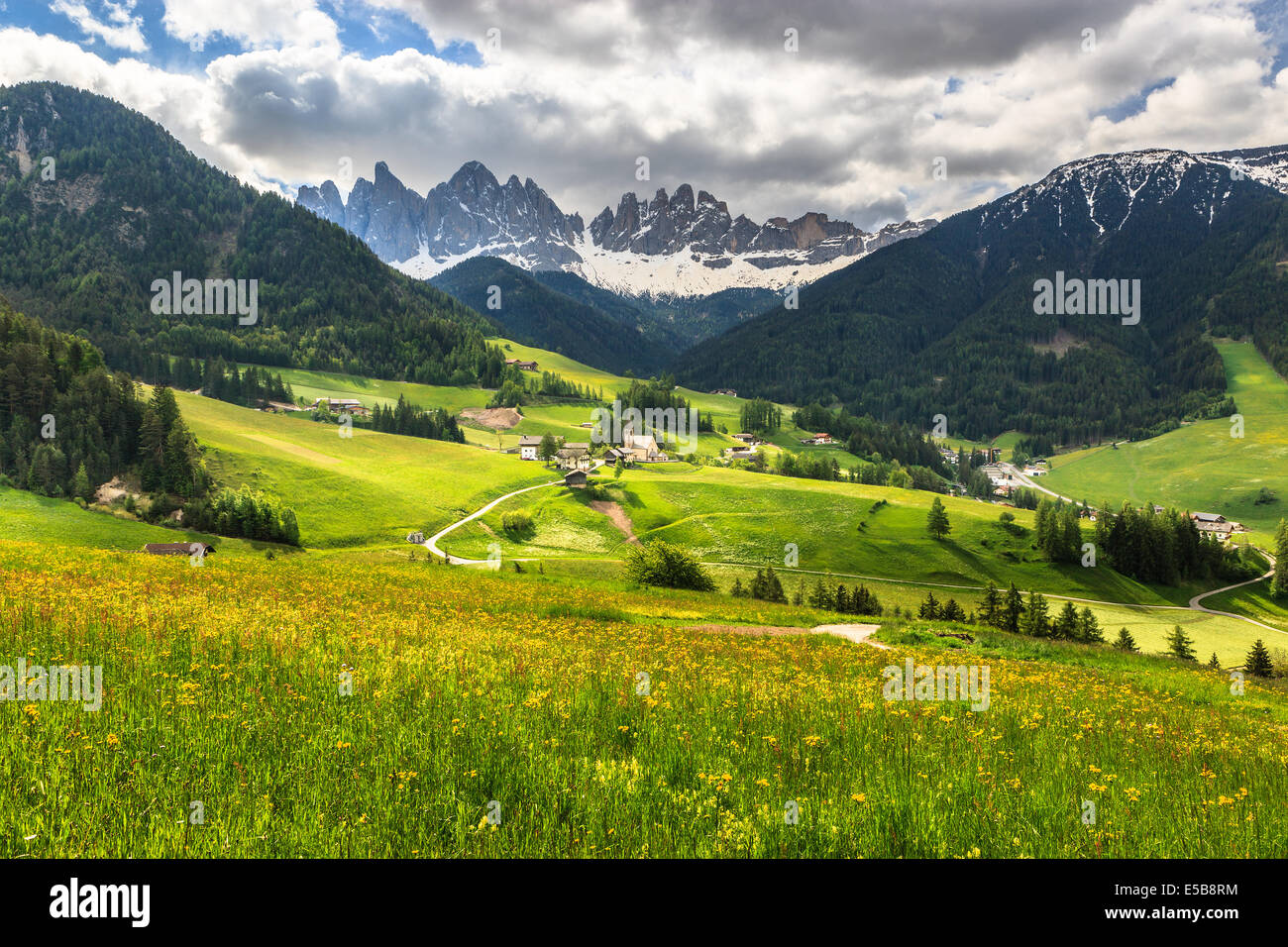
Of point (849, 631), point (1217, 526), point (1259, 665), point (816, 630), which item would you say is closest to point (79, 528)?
point (816, 630)

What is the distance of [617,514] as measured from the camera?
10888 cm

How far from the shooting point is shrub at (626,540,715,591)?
59781 millimetres

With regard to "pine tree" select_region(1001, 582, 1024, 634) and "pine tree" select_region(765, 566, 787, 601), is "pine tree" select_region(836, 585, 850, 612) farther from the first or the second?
"pine tree" select_region(1001, 582, 1024, 634)

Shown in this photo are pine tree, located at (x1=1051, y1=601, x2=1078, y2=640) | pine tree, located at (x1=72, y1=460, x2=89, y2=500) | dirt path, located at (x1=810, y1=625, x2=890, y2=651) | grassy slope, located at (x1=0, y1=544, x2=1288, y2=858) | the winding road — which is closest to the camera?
grassy slope, located at (x1=0, y1=544, x2=1288, y2=858)

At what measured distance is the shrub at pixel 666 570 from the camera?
59.8 meters

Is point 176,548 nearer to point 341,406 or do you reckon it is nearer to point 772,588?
point 772,588

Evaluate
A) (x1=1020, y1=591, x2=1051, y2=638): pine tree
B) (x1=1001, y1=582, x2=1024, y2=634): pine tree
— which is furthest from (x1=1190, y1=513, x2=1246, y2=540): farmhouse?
(x1=1001, y1=582, x2=1024, y2=634): pine tree

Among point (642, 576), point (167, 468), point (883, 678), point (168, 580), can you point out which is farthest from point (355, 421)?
point (883, 678)

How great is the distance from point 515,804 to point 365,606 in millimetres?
14058

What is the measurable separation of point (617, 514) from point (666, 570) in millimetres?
49345

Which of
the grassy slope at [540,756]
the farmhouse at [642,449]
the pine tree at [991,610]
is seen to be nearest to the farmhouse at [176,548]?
the grassy slope at [540,756]

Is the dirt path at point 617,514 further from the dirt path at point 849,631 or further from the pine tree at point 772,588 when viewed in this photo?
the dirt path at point 849,631

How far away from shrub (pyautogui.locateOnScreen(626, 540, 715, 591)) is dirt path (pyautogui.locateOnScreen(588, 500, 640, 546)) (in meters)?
36.6
